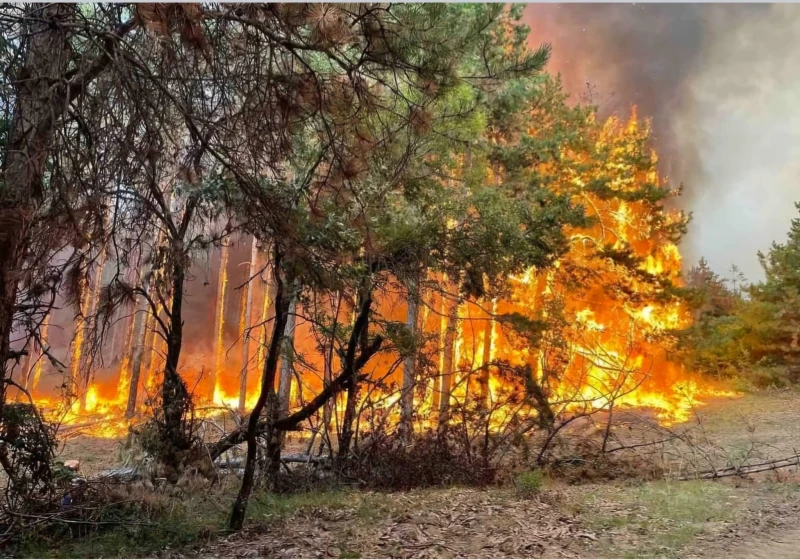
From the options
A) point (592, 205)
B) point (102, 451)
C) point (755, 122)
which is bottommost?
point (102, 451)

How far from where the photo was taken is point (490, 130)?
8562 millimetres

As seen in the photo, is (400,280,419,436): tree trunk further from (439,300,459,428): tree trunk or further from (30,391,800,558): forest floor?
(30,391,800,558): forest floor

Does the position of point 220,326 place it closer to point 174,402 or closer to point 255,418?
point 174,402

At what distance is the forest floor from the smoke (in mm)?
5302

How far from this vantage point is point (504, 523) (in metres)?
3.73

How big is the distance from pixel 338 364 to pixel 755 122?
8.24 meters

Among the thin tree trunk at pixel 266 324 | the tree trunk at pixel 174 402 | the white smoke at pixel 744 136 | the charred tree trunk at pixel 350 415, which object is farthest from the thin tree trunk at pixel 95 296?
the white smoke at pixel 744 136

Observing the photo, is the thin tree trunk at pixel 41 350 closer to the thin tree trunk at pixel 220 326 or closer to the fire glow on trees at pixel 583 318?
the fire glow on trees at pixel 583 318

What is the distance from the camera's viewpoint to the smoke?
296 inches

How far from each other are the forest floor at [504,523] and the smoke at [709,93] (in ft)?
17.4

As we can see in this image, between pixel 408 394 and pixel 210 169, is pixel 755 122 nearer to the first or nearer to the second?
pixel 408 394

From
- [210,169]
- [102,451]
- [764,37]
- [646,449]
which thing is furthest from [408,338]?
[764,37]

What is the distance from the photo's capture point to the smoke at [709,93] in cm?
752

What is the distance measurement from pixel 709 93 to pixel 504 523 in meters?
9.33
